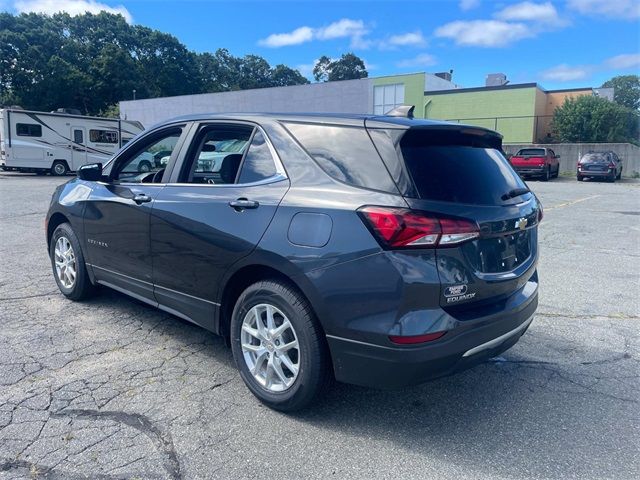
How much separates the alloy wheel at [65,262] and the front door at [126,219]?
410 millimetres

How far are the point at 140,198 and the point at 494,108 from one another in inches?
1486

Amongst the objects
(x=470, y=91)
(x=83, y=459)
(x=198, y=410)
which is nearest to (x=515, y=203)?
(x=198, y=410)

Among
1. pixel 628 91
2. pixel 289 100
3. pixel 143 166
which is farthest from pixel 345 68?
pixel 143 166

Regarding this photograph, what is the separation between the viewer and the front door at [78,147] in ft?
82.8

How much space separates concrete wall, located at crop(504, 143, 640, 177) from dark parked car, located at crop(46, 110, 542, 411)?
30.7 m

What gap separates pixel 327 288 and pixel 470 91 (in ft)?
126

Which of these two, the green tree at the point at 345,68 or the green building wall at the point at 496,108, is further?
the green tree at the point at 345,68

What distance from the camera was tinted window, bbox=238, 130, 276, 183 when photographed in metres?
3.23

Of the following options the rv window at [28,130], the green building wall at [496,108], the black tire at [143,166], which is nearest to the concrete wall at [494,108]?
the green building wall at [496,108]

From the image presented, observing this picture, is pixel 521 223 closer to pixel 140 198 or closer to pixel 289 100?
pixel 140 198

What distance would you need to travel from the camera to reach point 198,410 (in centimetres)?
312

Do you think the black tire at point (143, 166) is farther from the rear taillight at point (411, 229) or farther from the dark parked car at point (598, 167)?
the dark parked car at point (598, 167)

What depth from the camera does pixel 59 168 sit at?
24.9 m

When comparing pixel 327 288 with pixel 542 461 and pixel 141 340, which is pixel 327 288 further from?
pixel 141 340
